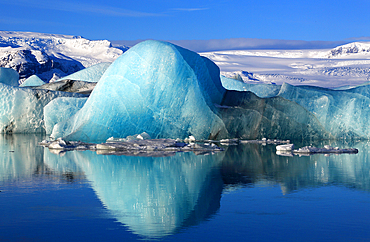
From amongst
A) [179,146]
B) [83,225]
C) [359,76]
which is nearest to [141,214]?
[83,225]

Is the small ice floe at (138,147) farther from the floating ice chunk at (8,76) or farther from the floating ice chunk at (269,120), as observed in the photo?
the floating ice chunk at (8,76)

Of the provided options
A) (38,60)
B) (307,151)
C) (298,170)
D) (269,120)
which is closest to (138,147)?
(307,151)

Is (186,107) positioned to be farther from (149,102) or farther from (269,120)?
(269,120)

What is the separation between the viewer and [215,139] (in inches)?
868

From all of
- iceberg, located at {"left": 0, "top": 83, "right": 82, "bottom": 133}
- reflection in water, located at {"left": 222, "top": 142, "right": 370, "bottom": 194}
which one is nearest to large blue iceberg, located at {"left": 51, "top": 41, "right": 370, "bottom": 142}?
reflection in water, located at {"left": 222, "top": 142, "right": 370, "bottom": 194}

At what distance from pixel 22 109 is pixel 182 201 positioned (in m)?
23.7

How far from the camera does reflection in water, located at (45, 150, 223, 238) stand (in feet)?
19.6

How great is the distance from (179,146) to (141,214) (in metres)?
10.5

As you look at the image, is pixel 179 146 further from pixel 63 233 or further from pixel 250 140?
pixel 63 233

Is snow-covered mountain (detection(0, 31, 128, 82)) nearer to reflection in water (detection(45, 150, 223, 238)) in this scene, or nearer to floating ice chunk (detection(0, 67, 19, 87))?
floating ice chunk (detection(0, 67, 19, 87))

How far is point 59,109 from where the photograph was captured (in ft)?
86.5

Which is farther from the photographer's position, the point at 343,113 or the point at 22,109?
the point at 22,109

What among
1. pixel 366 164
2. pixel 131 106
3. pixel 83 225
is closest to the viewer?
pixel 83 225

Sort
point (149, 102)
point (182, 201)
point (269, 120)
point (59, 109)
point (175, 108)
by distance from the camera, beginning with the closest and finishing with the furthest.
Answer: point (182, 201) → point (149, 102) → point (175, 108) → point (269, 120) → point (59, 109)
